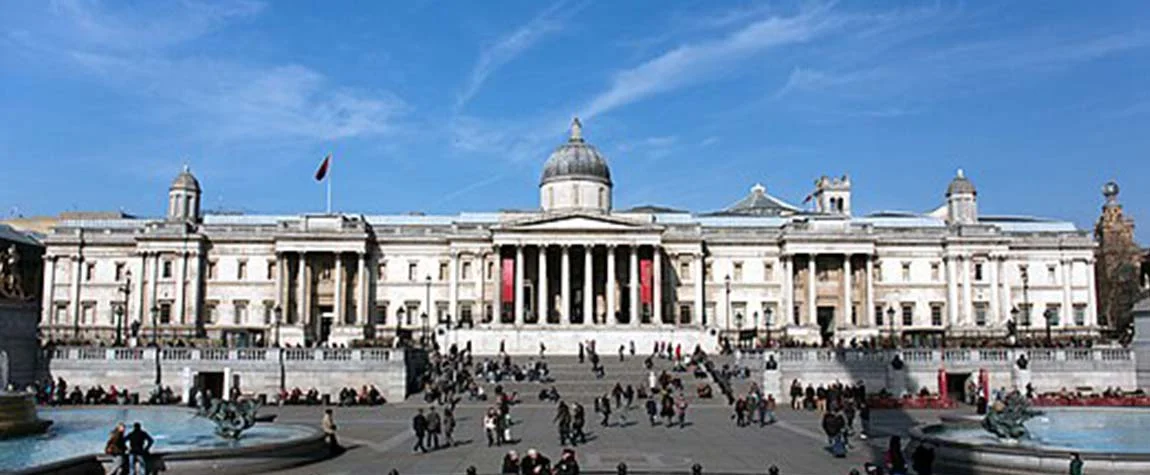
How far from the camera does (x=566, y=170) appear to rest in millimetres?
87125

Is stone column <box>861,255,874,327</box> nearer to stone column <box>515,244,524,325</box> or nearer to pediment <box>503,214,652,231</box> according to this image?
pediment <box>503,214,652,231</box>

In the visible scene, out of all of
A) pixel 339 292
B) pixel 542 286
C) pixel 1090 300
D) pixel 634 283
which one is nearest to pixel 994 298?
pixel 1090 300

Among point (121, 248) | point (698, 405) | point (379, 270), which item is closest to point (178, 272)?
point (121, 248)

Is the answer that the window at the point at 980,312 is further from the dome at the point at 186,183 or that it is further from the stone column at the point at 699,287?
the dome at the point at 186,183

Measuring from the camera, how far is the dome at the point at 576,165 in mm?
87000

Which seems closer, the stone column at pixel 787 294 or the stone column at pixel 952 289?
the stone column at pixel 787 294

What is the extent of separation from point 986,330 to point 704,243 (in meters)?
23.7

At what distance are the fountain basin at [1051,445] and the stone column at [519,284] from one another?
4698 centimetres

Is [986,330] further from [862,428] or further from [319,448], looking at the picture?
[319,448]

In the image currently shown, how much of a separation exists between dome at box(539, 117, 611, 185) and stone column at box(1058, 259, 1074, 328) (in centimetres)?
3907

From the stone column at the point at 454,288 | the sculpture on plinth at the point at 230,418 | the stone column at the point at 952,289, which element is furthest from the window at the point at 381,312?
the sculpture on plinth at the point at 230,418

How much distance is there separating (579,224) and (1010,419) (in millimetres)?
56444

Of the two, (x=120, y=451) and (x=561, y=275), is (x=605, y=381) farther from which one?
(x=120, y=451)

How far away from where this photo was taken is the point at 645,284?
81312mm
